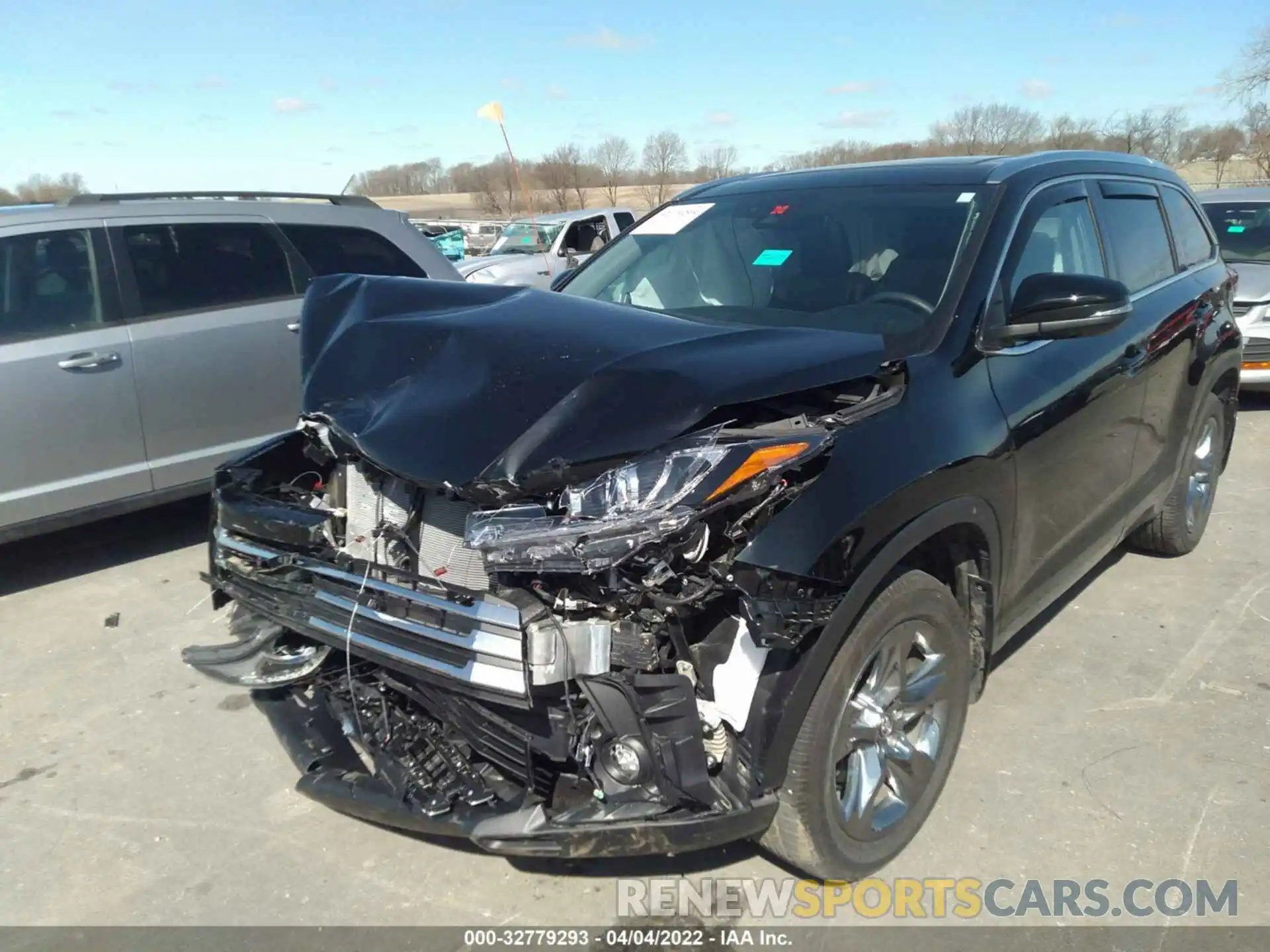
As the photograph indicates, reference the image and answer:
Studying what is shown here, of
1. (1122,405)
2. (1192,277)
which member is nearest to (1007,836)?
(1122,405)

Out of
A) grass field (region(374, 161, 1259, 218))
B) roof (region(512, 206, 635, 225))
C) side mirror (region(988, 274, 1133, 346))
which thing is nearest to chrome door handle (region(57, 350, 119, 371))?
side mirror (region(988, 274, 1133, 346))

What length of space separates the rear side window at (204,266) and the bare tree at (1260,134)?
1269 inches

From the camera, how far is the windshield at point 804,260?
312 cm

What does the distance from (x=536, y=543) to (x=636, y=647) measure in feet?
1.08

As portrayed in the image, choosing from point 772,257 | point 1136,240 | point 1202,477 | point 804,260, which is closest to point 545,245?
→ point 1202,477

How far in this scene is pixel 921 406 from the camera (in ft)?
8.58

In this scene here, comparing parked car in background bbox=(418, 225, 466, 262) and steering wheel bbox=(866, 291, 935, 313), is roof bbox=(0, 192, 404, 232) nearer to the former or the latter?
steering wheel bbox=(866, 291, 935, 313)

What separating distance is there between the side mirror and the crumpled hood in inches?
257

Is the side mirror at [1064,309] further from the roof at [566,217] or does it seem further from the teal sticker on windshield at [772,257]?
the roof at [566,217]

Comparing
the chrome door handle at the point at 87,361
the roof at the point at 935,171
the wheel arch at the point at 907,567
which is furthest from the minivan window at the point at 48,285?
the wheel arch at the point at 907,567

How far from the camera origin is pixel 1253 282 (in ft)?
28.1

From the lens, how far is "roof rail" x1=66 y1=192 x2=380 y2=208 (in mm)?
5215

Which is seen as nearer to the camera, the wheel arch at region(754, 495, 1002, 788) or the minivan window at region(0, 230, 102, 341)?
the wheel arch at region(754, 495, 1002, 788)

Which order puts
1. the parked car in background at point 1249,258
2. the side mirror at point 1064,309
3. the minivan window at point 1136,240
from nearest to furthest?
the side mirror at point 1064,309 < the minivan window at point 1136,240 < the parked car in background at point 1249,258
